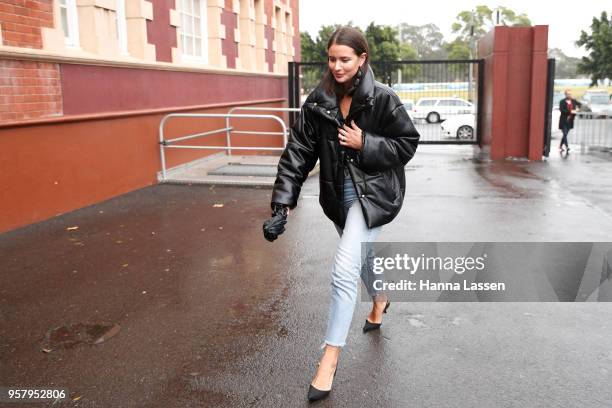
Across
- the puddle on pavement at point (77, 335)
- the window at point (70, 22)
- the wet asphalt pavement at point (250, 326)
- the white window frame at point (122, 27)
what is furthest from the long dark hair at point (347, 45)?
the white window frame at point (122, 27)

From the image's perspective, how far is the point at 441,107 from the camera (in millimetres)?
21984

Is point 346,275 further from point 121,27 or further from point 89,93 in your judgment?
point 121,27

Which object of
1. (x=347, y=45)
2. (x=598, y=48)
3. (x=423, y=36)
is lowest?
(x=347, y=45)

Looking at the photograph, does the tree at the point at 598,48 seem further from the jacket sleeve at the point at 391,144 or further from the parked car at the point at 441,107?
the jacket sleeve at the point at 391,144

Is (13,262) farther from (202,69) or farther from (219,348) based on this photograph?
(202,69)

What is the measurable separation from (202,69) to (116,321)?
354 inches

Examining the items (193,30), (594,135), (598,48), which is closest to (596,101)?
(598,48)

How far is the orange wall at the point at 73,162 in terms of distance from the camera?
7.12 m

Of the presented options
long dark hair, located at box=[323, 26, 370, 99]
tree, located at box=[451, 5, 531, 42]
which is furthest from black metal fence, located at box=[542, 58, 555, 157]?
tree, located at box=[451, 5, 531, 42]

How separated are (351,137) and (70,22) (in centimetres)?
684

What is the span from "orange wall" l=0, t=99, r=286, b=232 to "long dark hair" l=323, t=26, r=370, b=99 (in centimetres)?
488

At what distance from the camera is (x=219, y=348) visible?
154 inches

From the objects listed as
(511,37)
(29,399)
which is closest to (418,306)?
(29,399)

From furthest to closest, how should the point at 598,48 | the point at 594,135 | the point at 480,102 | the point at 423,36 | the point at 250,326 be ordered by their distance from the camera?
the point at 423,36 → the point at 598,48 → the point at 594,135 → the point at 480,102 → the point at 250,326
